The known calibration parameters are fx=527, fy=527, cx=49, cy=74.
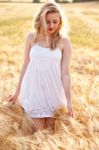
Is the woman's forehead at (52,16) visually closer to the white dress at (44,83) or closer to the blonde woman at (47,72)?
the blonde woman at (47,72)

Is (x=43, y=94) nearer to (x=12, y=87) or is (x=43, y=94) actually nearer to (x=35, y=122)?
(x=35, y=122)

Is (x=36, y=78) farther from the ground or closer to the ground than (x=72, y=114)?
farther from the ground

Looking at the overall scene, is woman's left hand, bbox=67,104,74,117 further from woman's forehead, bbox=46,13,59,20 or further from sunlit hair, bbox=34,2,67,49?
woman's forehead, bbox=46,13,59,20

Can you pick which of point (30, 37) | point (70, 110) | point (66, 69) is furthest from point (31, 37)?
point (70, 110)

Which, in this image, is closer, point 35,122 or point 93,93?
point 35,122

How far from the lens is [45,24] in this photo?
5.08 m

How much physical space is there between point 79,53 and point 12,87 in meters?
4.91

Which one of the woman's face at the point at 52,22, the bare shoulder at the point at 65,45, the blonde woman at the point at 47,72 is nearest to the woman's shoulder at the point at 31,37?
the blonde woman at the point at 47,72

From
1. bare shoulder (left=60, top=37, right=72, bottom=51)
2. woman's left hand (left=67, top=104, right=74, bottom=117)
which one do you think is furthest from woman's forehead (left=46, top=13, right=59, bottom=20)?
woman's left hand (left=67, top=104, right=74, bottom=117)

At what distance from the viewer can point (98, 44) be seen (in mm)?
13375

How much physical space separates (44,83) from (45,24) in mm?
582

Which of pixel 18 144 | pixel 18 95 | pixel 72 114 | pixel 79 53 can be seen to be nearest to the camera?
pixel 18 144

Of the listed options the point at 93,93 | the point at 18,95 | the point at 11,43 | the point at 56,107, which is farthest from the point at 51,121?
the point at 11,43

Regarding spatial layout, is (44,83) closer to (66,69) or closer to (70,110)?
(66,69)
